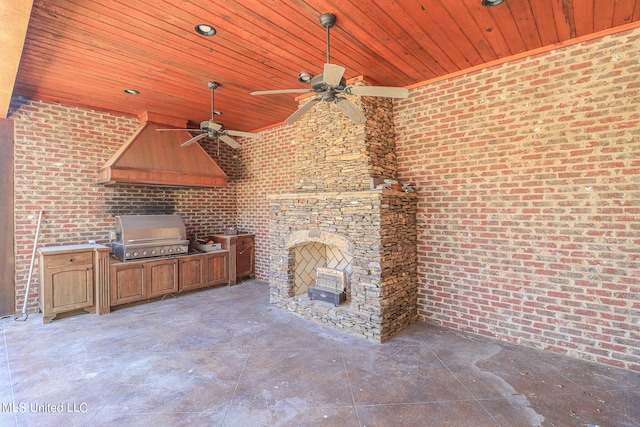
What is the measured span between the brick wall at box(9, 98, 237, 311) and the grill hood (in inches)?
13.1

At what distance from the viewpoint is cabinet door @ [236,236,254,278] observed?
19.7 feet

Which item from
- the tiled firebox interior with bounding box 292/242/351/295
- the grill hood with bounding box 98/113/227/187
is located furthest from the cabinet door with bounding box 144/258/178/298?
the tiled firebox interior with bounding box 292/242/351/295

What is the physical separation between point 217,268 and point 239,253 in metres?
0.53

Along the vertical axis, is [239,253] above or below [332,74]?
below

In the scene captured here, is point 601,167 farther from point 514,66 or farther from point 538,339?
point 538,339

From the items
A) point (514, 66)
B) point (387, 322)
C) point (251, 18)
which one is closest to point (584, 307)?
point (387, 322)

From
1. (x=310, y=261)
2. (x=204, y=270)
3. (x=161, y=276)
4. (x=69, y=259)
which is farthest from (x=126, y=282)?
(x=310, y=261)

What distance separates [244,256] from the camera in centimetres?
613

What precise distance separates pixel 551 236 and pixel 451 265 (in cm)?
107

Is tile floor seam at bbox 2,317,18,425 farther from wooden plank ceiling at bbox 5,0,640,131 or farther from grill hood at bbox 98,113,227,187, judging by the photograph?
wooden plank ceiling at bbox 5,0,640,131

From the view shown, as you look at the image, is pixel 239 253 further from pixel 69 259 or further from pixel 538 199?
pixel 538 199

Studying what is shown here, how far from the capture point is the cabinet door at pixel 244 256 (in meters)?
6.00

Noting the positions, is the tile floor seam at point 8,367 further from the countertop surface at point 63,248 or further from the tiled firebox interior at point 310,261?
the tiled firebox interior at point 310,261

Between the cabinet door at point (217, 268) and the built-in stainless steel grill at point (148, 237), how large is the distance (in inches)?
18.5
